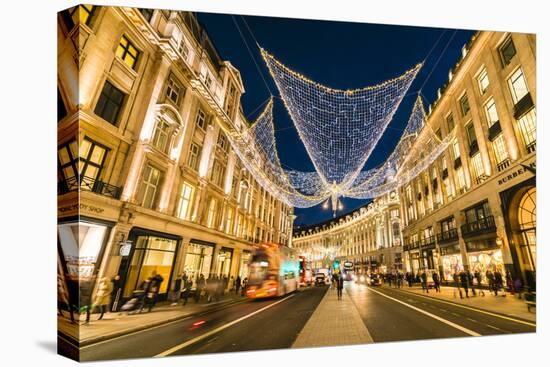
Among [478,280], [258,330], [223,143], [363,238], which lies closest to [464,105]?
[478,280]

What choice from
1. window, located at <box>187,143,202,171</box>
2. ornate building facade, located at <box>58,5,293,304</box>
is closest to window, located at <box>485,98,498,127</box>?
ornate building facade, located at <box>58,5,293,304</box>

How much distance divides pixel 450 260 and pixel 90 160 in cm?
1636

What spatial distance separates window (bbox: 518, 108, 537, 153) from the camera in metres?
8.97

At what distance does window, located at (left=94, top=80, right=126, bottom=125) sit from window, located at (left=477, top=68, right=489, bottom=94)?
628 inches

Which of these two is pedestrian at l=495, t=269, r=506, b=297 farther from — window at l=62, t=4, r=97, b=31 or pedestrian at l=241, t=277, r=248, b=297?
window at l=62, t=4, r=97, b=31

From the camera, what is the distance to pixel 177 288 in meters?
7.09

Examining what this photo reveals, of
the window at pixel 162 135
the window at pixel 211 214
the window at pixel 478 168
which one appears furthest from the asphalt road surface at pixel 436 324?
the window at pixel 162 135

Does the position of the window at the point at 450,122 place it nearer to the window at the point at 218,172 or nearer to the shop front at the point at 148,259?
the window at the point at 218,172

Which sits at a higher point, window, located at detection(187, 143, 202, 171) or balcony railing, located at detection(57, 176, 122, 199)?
window, located at detection(187, 143, 202, 171)

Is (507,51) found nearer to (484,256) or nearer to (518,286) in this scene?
(484,256)

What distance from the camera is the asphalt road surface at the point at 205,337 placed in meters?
5.20

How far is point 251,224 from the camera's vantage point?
10578mm

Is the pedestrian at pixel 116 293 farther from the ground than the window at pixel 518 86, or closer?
closer

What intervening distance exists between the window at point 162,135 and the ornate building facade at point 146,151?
4 centimetres
